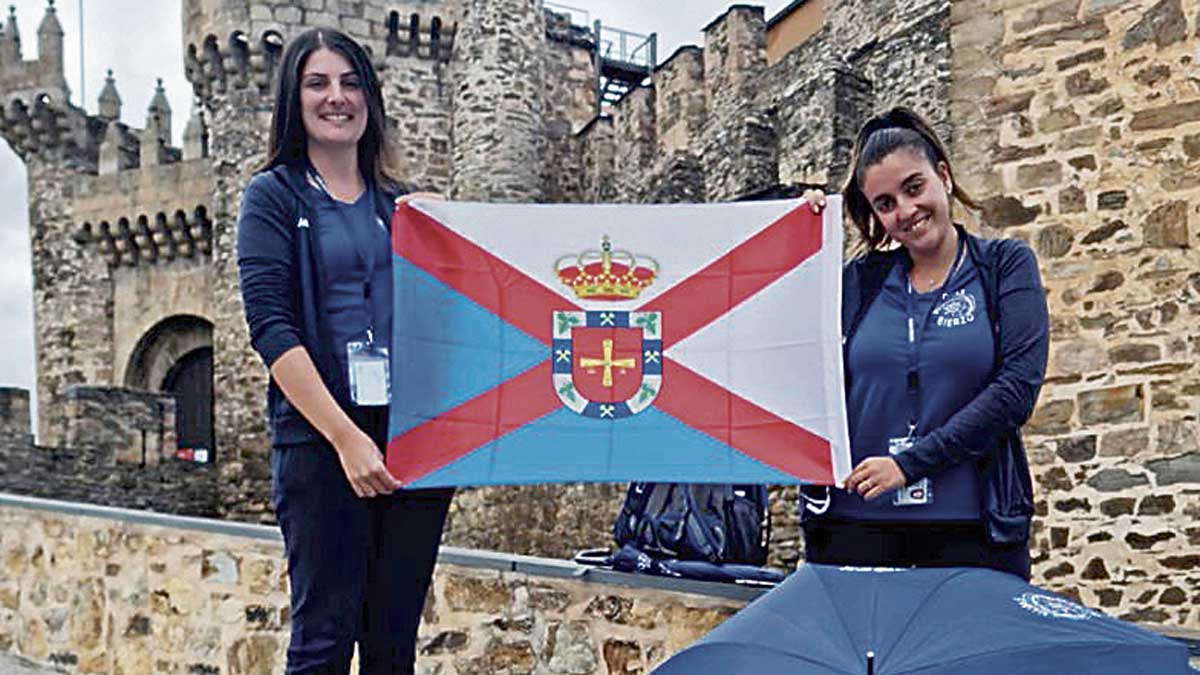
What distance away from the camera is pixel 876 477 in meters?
2.54

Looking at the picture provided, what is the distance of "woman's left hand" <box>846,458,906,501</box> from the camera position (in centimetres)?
252

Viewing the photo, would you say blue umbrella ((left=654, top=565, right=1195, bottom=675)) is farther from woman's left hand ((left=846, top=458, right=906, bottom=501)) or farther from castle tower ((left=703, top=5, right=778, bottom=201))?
castle tower ((left=703, top=5, right=778, bottom=201))

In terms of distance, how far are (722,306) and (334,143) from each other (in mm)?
1219

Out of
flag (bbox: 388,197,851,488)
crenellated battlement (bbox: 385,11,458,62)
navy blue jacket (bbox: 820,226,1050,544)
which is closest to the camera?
navy blue jacket (bbox: 820,226,1050,544)

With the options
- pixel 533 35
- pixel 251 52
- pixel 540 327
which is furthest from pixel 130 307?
pixel 540 327

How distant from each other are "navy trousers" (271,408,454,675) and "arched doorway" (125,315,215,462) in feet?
66.1

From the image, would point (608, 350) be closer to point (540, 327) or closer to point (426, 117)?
point (540, 327)

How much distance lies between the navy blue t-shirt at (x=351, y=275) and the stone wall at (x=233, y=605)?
1631mm

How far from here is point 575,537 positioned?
48.4 ft

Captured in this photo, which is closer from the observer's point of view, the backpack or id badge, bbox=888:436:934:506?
id badge, bbox=888:436:934:506

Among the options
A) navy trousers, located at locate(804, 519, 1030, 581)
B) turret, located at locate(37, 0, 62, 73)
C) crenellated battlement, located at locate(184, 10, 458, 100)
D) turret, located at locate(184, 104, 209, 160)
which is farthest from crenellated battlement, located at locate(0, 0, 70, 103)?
navy trousers, located at locate(804, 519, 1030, 581)

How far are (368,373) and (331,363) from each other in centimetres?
8

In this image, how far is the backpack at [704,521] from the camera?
3.85 m

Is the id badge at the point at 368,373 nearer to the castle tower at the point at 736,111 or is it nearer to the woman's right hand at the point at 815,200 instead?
the woman's right hand at the point at 815,200
